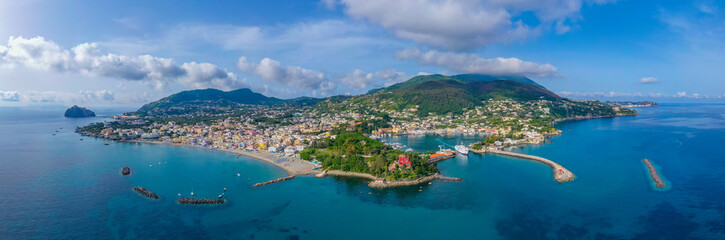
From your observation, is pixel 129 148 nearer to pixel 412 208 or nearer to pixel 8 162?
pixel 8 162

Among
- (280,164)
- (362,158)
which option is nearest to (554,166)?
(362,158)

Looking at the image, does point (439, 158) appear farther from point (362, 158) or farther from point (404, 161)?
point (362, 158)

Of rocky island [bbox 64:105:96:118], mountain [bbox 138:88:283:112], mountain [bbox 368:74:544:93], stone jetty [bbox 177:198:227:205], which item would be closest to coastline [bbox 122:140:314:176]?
stone jetty [bbox 177:198:227:205]

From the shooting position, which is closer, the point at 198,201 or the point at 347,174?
the point at 198,201

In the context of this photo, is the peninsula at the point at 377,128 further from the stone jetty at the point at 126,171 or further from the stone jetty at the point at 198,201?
the stone jetty at the point at 126,171

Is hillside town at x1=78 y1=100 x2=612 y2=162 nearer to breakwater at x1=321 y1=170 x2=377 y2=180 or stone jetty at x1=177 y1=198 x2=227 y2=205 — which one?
breakwater at x1=321 y1=170 x2=377 y2=180

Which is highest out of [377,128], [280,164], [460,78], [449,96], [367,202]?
[460,78]

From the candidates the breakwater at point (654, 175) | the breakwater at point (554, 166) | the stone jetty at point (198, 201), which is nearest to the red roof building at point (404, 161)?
the breakwater at point (554, 166)

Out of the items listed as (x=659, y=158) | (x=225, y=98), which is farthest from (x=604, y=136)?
(x=225, y=98)
